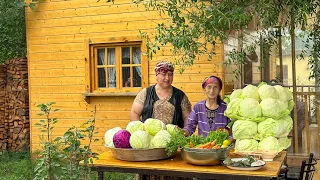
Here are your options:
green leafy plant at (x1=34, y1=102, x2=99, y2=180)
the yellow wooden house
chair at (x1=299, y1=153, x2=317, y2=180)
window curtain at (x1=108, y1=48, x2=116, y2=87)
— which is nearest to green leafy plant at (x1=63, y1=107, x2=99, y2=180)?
green leafy plant at (x1=34, y1=102, x2=99, y2=180)

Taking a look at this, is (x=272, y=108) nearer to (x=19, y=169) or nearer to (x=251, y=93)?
(x=251, y=93)

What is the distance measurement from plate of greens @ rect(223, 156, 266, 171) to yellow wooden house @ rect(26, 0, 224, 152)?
14.8 feet

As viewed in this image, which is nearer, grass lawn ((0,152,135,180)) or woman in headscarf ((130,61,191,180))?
woman in headscarf ((130,61,191,180))

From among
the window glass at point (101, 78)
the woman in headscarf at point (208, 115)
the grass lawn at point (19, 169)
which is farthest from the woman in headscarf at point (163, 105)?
the window glass at point (101, 78)

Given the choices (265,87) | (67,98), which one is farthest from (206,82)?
(67,98)

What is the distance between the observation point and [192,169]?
9.84ft

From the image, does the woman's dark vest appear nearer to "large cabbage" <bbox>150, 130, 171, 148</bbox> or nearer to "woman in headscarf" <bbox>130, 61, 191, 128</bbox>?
"woman in headscarf" <bbox>130, 61, 191, 128</bbox>

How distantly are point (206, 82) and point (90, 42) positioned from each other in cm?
453

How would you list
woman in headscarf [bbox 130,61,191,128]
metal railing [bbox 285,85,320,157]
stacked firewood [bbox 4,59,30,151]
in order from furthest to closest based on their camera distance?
1. stacked firewood [bbox 4,59,30,151]
2. metal railing [bbox 285,85,320,157]
3. woman in headscarf [bbox 130,61,191,128]

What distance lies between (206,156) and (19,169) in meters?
6.19

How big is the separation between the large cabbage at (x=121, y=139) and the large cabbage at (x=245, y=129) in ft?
2.68

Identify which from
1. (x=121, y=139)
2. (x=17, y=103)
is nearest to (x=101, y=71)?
(x=17, y=103)

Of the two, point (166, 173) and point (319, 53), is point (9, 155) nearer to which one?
point (319, 53)

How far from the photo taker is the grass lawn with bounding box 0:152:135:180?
293 inches
